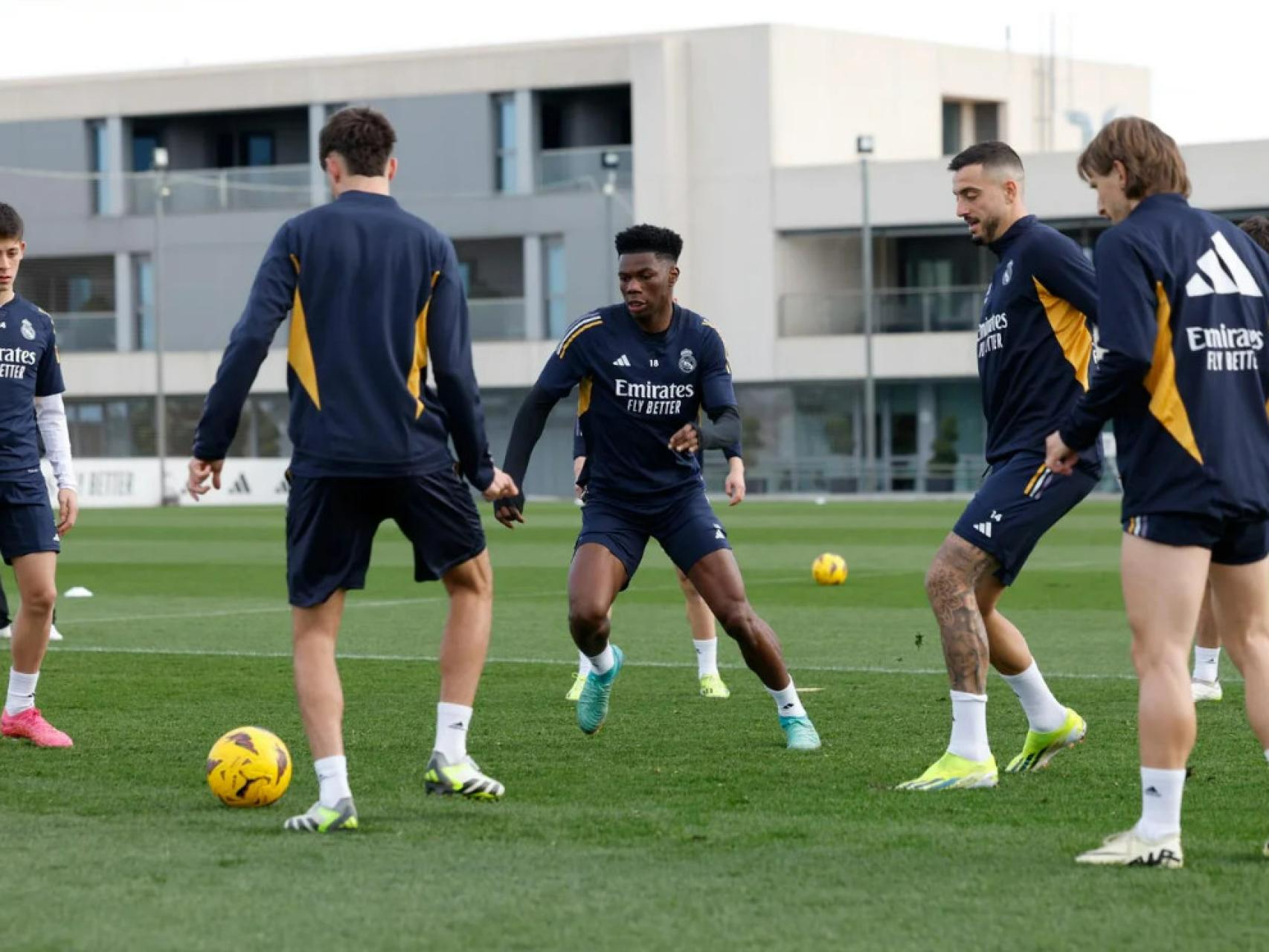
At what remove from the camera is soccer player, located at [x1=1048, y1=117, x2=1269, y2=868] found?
20.4 ft

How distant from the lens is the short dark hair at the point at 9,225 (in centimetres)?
933

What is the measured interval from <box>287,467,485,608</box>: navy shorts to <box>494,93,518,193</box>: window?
50.8 metres

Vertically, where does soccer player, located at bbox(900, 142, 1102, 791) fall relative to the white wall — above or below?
below

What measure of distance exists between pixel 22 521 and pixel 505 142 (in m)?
48.9

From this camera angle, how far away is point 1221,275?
6262 millimetres

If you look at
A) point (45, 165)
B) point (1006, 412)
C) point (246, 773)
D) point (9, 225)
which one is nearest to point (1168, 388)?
point (1006, 412)

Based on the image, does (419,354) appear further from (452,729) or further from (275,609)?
(275,609)

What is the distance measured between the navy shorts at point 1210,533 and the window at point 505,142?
51.8 meters

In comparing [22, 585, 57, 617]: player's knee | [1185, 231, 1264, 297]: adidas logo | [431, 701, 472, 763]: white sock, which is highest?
[1185, 231, 1264, 297]: adidas logo

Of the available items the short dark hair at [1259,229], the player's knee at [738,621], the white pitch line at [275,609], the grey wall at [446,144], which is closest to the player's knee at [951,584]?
the player's knee at [738,621]

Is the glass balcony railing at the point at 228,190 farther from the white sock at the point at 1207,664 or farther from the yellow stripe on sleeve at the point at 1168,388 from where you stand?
the yellow stripe on sleeve at the point at 1168,388

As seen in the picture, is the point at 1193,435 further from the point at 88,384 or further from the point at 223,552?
the point at 88,384

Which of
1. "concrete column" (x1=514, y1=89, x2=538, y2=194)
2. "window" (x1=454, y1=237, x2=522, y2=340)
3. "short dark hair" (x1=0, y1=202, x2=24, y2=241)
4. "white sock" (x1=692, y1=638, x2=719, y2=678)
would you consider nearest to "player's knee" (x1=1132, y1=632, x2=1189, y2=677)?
"short dark hair" (x1=0, y1=202, x2=24, y2=241)

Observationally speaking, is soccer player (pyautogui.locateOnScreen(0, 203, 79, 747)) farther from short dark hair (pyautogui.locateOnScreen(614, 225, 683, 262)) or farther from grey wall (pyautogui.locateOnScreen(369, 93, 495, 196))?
grey wall (pyautogui.locateOnScreen(369, 93, 495, 196))
